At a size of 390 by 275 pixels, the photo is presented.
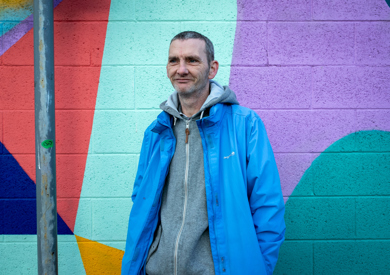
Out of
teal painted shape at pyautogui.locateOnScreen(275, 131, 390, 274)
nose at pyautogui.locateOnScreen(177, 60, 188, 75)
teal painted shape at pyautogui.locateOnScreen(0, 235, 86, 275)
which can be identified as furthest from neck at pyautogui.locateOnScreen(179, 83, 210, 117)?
teal painted shape at pyautogui.locateOnScreen(0, 235, 86, 275)

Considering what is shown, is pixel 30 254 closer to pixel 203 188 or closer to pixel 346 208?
pixel 203 188

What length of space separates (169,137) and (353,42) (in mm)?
1557

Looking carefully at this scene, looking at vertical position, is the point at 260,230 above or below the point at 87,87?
below

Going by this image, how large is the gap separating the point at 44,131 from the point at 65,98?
1.19ft

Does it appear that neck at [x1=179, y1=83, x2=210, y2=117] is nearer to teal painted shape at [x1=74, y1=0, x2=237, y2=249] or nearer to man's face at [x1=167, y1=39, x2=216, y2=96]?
man's face at [x1=167, y1=39, x2=216, y2=96]

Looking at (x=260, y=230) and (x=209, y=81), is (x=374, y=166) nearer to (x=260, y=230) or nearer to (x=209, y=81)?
(x=260, y=230)

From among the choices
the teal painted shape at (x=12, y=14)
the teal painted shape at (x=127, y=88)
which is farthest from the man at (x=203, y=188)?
the teal painted shape at (x=12, y=14)

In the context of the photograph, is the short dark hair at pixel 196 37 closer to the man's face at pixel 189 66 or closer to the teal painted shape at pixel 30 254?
the man's face at pixel 189 66

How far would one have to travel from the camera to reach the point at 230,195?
1.40 m

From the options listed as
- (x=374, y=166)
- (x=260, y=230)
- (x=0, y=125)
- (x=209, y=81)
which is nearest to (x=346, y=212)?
(x=374, y=166)

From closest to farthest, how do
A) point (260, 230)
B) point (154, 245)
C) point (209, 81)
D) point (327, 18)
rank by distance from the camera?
point (260, 230) < point (154, 245) < point (209, 81) < point (327, 18)

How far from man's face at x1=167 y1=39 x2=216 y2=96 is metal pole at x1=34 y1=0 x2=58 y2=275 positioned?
88 cm

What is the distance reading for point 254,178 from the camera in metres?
1.42

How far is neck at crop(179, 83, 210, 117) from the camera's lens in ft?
5.22
